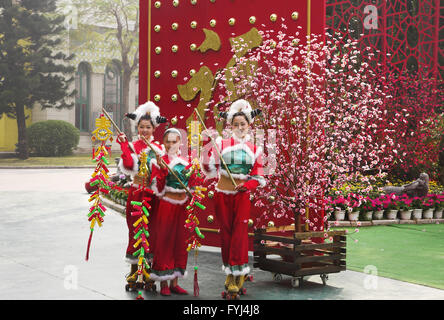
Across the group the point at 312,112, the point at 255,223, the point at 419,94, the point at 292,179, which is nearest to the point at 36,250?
the point at 255,223

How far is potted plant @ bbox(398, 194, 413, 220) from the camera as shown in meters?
11.5

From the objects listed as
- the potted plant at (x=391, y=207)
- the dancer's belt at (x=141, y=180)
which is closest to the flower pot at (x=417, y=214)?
the potted plant at (x=391, y=207)

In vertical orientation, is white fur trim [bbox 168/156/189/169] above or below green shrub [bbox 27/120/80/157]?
above

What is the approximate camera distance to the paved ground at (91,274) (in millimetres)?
5844

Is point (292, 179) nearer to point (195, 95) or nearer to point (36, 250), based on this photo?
point (195, 95)

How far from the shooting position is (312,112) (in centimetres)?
649

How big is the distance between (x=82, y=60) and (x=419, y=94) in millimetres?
26362

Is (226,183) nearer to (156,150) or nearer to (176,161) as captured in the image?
→ (176,161)

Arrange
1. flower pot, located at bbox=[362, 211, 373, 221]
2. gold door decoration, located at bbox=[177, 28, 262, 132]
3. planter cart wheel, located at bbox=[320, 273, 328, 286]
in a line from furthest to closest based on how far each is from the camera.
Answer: flower pot, located at bbox=[362, 211, 373, 221], gold door decoration, located at bbox=[177, 28, 262, 132], planter cart wheel, located at bbox=[320, 273, 328, 286]

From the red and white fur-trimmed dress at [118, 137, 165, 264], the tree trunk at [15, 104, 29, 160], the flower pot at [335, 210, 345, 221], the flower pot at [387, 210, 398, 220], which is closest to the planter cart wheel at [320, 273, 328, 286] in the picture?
the red and white fur-trimmed dress at [118, 137, 165, 264]

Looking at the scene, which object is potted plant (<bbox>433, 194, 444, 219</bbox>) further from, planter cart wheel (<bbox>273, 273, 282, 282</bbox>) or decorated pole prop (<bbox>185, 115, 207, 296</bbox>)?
decorated pole prop (<bbox>185, 115, 207, 296</bbox>)

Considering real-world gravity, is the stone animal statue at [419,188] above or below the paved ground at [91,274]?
above

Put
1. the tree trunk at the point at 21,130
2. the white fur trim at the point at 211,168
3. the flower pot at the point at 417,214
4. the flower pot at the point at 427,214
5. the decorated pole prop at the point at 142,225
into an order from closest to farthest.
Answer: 1. the decorated pole prop at the point at 142,225
2. the white fur trim at the point at 211,168
3. the flower pot at the point at 417,214
4. the flower pot at the point at 427,214
5. the tree trunk at the point at 21,130

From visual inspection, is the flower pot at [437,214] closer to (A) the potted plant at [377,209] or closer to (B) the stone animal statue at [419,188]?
(B) the stone animal statue at [419,188]
